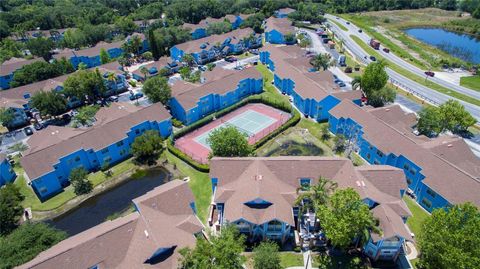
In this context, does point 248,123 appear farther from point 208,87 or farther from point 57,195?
point 57,195

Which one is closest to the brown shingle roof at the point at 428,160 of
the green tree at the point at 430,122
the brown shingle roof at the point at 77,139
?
the green tree at the point at 430,122

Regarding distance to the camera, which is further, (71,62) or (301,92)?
(71,62)

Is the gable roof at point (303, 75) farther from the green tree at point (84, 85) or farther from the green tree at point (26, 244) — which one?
the green tree at point (26, 244)

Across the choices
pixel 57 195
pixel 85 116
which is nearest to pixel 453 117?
pixel 85 116

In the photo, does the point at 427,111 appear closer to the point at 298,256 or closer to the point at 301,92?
the point at 301,92

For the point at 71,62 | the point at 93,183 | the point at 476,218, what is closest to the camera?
the point at 476,218

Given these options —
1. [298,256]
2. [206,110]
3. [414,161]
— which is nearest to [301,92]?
[206,110]

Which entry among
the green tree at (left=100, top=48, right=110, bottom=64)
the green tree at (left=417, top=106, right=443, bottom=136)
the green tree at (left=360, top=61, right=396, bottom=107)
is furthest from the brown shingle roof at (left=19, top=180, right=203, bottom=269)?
the green tree at (left=100, top=48, right=110, bottom=64)

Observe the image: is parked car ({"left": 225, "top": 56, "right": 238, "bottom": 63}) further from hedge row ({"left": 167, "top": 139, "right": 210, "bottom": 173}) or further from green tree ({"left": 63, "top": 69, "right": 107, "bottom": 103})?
hedge row ({"left": 167, "top": 139, "right": 210, "bottom": 173})
